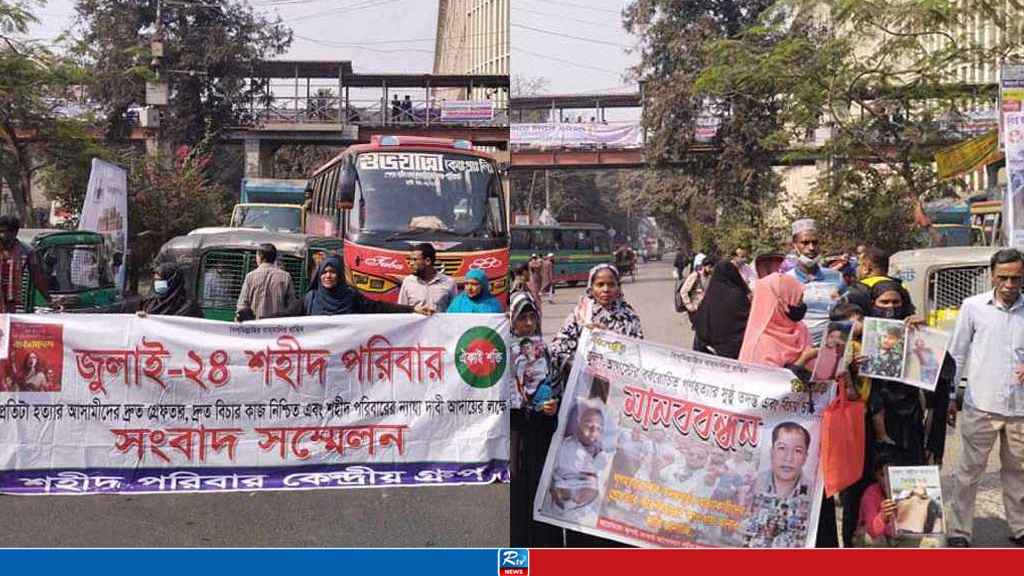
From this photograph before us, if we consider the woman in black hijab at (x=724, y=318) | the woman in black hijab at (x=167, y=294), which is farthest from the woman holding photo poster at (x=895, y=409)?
the woman in black hijab at (x=167, y=294)

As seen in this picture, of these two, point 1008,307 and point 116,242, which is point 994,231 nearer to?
point 1008,307

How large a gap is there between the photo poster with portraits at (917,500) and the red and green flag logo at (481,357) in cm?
174

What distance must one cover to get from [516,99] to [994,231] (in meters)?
4.73

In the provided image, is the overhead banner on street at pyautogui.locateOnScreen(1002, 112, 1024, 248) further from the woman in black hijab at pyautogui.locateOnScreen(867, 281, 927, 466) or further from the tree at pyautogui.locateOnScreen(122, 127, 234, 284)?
the tree at pyautogui.locateOnScreen(122, 127, 234, 284)

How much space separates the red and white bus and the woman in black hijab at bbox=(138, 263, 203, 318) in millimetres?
776

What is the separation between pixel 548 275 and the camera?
4941mm

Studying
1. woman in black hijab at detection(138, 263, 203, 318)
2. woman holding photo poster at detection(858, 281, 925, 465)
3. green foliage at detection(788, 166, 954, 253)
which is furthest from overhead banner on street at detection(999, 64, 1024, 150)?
woman in black hijab at detection(138, 263, 203, 318)

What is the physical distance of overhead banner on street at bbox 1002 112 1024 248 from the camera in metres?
6.10

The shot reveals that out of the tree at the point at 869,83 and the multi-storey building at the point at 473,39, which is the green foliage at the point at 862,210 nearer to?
the tree at the point at 869,83

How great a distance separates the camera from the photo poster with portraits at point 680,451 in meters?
4.47

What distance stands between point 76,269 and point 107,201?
80 cm

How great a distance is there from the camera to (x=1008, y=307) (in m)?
5.11

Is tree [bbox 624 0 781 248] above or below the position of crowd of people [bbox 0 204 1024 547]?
above
